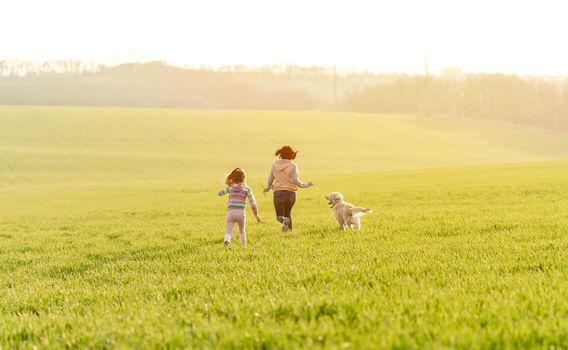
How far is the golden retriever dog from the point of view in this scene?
13516 mm

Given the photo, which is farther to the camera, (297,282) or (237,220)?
(237,220)

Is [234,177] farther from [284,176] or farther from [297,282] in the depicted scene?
[297,282]

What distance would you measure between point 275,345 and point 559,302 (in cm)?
252

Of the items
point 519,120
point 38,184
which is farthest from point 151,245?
point 519,120

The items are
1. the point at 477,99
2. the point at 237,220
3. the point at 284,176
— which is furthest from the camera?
the point at 477,99

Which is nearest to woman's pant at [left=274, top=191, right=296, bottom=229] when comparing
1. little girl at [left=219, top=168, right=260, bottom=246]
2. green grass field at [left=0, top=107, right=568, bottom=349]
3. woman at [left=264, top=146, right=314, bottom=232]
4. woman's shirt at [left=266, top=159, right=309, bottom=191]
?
woman at [left=264, top=146, right=314, bottom=232]

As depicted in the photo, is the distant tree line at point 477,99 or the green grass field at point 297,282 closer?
the green grass field at point 297,282

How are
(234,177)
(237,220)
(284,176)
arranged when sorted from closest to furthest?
(237,220)
(234,177)
(284,176)

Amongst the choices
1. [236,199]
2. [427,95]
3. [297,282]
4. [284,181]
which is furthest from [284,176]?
[427,95]

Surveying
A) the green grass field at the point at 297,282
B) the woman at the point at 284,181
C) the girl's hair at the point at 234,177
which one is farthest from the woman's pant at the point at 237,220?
the woman at the point at 284,181

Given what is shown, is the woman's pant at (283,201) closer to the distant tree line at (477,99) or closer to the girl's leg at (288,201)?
the girl's leg at (288,201)

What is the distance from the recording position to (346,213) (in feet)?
45.0

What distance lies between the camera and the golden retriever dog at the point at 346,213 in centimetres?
1352

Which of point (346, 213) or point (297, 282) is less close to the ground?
point (297, 282)
